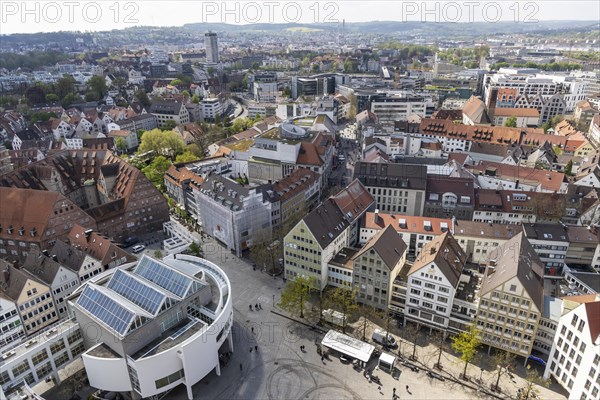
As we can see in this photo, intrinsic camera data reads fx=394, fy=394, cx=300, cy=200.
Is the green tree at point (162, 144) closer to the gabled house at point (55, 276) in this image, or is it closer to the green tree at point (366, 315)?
the gabled house at point (55, 276)

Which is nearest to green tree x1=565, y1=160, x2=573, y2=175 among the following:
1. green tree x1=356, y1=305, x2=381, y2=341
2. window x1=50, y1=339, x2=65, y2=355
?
green tree x1=356, y1=305, x2=381, y2=341

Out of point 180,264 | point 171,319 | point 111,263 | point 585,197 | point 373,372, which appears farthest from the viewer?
point 585,197

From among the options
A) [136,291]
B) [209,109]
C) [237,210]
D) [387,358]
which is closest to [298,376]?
[387,358]

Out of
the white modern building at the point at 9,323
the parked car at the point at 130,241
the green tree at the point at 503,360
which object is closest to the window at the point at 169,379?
the white modern building at the point at 9,323

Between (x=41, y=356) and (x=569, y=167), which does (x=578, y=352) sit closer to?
(x=41, y=356)

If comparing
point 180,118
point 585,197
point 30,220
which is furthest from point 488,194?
point 180,118

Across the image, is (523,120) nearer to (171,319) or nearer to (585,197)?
(585,197)
